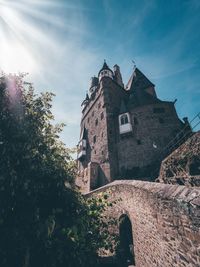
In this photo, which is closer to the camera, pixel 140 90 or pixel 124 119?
pixel 124 119

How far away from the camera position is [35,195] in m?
4.47

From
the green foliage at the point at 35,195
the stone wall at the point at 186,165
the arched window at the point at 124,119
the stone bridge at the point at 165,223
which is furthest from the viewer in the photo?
the arched window at the point at 124,119

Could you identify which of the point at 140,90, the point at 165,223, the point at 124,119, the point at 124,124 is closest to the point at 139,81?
the point at 140,90

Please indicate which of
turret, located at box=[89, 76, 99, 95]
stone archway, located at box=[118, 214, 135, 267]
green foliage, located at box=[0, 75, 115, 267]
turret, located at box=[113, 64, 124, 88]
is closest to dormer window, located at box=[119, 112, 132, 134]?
turret, located at box=[113, 64, 124, 88]

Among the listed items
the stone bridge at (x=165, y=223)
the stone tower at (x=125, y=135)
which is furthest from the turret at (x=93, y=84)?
the stone bridge at (x=165, y=223)

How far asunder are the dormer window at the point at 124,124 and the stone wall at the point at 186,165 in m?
12.0

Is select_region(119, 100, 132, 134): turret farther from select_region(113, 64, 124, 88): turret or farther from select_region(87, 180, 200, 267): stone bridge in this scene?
select_region(87, 180, 200, 267): stone bridge

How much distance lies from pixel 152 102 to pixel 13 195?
2490 centimetres

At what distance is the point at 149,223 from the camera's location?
18.9 ft

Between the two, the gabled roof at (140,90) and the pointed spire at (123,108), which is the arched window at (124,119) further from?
the gabled roof at (140,90)

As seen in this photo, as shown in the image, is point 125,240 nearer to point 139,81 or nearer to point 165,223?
point 165,223

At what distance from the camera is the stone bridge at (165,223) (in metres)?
3.61

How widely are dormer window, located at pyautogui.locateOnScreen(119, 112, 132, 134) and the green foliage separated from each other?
19.8 m

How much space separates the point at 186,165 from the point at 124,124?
14834mm
